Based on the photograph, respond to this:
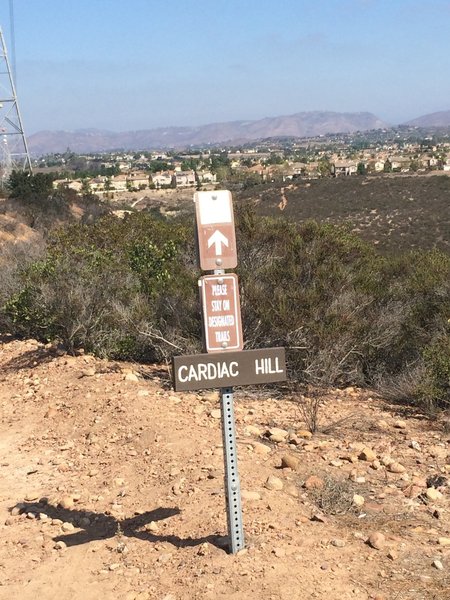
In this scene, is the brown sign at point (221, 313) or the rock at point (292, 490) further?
the rock at point (292, 490)

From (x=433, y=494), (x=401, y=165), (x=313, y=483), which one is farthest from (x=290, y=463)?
(x=401, y=165)

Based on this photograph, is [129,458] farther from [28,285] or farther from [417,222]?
[417,222]

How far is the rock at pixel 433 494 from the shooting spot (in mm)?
4430

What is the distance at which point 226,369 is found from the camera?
357 cm

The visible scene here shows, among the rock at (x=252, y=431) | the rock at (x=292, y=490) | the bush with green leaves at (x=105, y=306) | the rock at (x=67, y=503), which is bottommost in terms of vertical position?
the rock at (x=67, y=503)

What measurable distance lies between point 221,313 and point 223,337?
0.14 metres

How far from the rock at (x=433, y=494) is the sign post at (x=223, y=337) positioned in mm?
1567

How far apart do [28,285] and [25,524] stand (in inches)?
190

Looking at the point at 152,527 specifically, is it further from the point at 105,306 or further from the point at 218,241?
the point at 105,306

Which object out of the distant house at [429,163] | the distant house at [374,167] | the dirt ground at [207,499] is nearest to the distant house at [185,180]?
the distant house at [374,167]

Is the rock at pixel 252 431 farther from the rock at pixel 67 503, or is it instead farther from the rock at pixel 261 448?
the rock at pixel 67 503

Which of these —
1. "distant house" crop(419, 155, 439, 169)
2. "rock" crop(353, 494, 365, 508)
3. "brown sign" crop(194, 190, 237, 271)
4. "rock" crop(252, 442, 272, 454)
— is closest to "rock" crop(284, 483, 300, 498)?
"rock" crop(353, 494, 365, 508)

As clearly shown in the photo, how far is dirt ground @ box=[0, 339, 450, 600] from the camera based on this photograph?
3605 mm

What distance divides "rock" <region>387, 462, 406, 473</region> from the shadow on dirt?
162 cm
